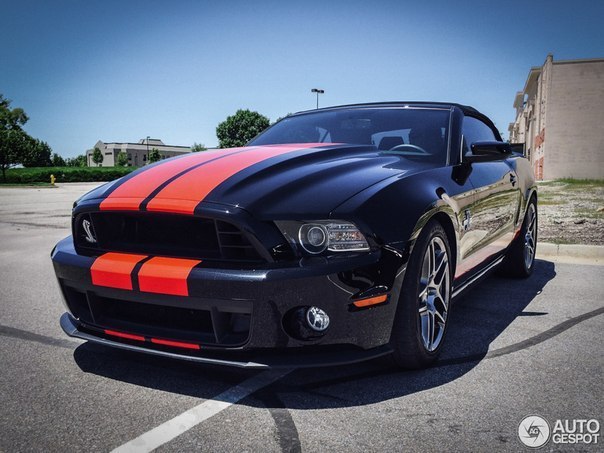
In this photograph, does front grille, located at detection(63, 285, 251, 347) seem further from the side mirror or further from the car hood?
the side mirror

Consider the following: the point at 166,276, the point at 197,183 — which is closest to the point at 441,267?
the point at 197,183

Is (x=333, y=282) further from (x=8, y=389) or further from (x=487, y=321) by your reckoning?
(x=487, y=321)

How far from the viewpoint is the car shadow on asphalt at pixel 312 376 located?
2.27 m

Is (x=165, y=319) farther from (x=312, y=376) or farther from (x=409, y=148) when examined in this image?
(x=409, y=148)

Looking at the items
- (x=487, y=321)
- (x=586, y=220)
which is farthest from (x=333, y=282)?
(x=586, y=220)

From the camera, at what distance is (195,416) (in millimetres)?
2080

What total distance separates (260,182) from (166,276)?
607 millimetres

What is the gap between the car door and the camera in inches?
130

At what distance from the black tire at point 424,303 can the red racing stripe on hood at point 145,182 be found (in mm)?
1222

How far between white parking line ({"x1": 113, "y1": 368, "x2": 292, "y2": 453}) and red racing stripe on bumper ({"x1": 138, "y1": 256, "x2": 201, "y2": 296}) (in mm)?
480

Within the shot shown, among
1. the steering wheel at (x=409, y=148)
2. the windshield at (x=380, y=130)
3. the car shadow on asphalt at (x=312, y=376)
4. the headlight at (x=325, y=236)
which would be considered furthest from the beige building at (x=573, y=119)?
the headlight at (x=325, y=236)

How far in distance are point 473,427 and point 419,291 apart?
648 millimetres

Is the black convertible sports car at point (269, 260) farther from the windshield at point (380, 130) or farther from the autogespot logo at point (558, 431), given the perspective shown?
the autogespot logo at point (558, 431)

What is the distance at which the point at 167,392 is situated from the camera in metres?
2.31
